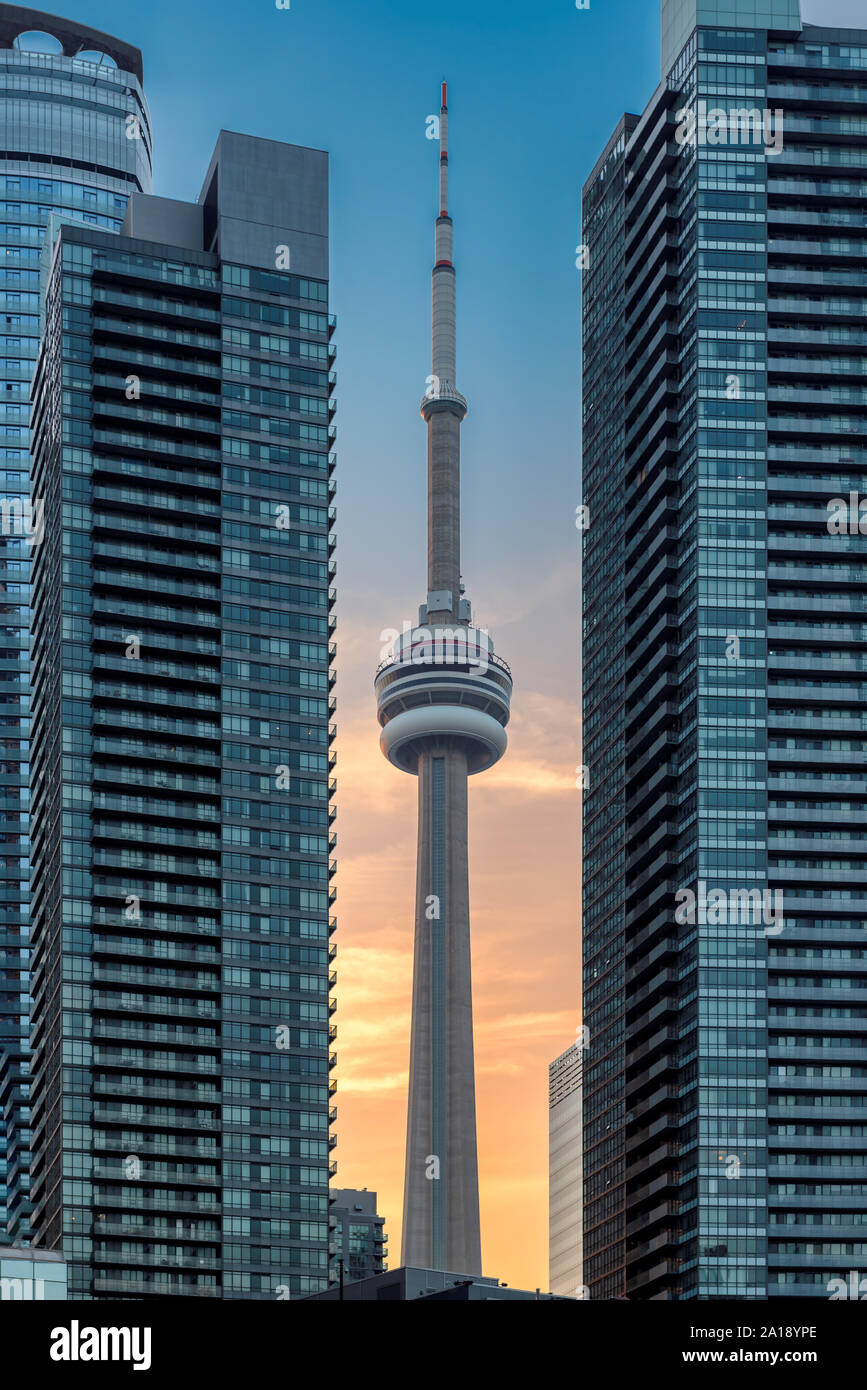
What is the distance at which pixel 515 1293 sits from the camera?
487ft
